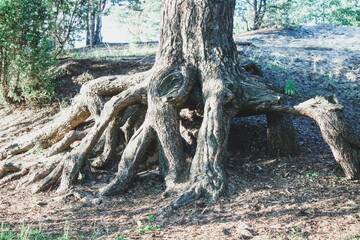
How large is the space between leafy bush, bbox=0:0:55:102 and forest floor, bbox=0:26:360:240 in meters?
0.69

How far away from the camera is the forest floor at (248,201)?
175 inches

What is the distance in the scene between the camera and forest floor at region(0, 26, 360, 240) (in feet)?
14.6

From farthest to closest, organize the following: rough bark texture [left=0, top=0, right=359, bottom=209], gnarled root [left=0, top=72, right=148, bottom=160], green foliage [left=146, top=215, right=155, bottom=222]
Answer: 1. gnarled root [left=0, top=72, right=148, bottom=160]
2. rough bark texture [left=0, top=0, right=359, bottom=209]
3. green foliage [left=146, top=215, right=155, bottom=222]

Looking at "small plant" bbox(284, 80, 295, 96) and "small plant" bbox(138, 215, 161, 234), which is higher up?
"small plant" bbox(284, 80, 295, 96)

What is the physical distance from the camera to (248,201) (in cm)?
507

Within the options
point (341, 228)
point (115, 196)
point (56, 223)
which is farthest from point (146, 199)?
point (341, 228)

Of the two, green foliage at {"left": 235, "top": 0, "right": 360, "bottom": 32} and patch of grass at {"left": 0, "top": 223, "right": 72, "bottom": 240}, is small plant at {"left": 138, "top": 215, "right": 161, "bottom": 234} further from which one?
green foliage at {"left": 235, "top": 0, "right": 360, "bottom": 32}

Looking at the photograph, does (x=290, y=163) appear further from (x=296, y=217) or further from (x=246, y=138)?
(x=296, y=217)

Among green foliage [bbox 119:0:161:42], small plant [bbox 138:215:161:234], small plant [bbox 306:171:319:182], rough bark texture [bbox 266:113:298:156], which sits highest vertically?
green foliage [bbox 119:0:161:42]

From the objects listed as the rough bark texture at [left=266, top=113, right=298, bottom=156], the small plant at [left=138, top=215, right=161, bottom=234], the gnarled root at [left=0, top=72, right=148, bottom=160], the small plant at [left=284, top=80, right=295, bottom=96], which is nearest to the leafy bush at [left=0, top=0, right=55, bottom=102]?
the gnarled root at [left=0, top=72, right=148, bottom=160]

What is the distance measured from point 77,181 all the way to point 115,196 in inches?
28.9

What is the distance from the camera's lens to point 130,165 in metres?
5.91

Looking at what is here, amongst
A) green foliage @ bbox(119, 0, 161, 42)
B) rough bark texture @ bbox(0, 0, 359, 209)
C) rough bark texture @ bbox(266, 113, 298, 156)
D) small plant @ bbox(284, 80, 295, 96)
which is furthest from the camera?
green foliage @ bbox(119, 0, 161, 42)

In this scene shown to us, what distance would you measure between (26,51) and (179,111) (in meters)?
4.05
